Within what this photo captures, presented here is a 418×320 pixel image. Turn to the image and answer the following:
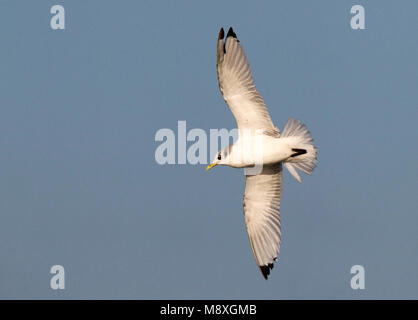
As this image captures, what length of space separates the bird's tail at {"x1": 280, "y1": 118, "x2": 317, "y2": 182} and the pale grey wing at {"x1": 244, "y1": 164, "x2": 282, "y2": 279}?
1.22 feet

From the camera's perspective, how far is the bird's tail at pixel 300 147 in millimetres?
11172

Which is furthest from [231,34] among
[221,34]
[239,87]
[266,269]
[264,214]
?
[266,269]

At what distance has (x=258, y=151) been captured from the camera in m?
11.1

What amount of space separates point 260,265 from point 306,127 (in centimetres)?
197

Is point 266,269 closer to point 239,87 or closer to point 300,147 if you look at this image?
point 300,147

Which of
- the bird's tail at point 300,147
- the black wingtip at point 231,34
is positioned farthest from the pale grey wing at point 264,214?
the black wingtip at point 231,34

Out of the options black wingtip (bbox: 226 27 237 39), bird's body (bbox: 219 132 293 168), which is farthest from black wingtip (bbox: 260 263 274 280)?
black wingtip (bbox: 226 27 237 39)

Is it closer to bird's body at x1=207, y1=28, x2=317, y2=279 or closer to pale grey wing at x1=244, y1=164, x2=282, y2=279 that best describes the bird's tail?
bird's body at x1=207, y1=28, x2=317, y2=279

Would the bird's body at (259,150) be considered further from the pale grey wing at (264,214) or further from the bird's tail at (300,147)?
the pale grey wing at (264,214)

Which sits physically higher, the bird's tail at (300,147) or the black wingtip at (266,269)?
the bird's tail at (300,147)

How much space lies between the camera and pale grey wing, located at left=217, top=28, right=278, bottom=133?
10.8 metres
